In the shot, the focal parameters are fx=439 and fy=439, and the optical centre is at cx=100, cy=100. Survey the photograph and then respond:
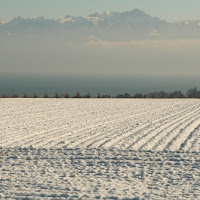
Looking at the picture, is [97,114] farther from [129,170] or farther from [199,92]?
[199,92]

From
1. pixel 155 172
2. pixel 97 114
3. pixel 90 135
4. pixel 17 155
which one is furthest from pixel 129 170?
pixel 97 114

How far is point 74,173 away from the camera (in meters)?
5.77

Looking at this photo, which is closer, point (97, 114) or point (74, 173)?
point (74, 173)

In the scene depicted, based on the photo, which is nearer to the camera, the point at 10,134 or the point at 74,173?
the point at 74,173

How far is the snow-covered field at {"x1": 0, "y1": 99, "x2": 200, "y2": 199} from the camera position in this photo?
4961 millimetres

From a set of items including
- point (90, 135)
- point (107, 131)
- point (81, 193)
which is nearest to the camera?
point (81, 193)

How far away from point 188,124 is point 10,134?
14.8 feet

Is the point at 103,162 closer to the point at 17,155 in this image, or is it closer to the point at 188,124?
the point at 17,155

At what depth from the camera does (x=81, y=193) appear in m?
4.81

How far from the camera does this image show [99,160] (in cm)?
654

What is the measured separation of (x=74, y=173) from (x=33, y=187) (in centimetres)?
83

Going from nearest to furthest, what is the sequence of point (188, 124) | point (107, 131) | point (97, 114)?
1. point (107, 131)
2. point (188, 124)
3. point (97, 114)

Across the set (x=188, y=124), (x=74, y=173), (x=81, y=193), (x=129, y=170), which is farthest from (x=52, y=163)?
(x=188, y=124)

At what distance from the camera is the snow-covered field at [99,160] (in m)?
4.96
